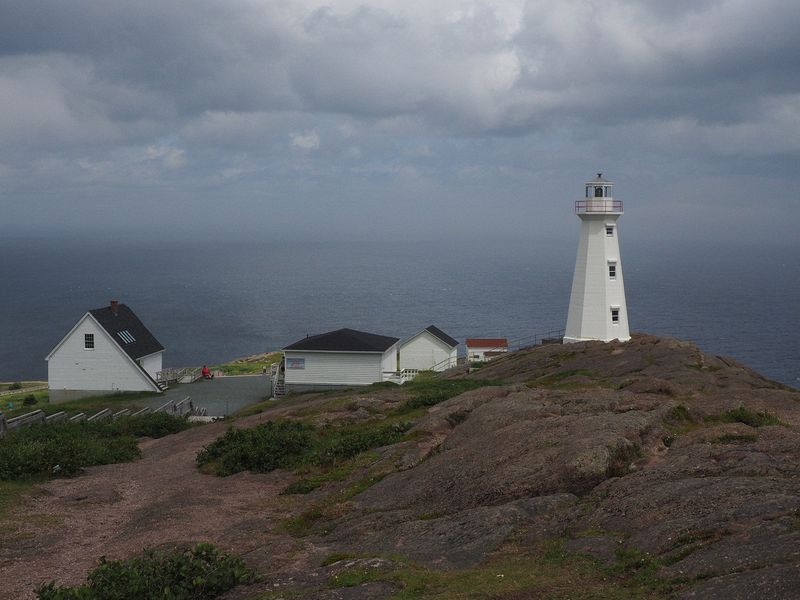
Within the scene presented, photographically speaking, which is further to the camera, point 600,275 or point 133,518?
point 600,275

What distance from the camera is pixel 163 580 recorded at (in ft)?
35.0

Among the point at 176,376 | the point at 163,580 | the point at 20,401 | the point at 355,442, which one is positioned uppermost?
the point at 176,376

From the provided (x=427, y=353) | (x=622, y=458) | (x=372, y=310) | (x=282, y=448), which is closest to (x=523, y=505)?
(x=622, y=458)

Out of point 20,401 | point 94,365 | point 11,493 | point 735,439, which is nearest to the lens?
point 735,439

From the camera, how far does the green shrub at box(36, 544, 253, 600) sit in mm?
10352

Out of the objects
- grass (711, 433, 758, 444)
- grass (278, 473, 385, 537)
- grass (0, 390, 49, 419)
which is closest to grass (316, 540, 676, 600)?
grass (278, 473, 385, 537)

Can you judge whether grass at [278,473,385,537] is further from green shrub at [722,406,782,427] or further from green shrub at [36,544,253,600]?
green shrub at [722,406,782,427]

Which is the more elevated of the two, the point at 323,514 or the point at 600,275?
the point at 600,275

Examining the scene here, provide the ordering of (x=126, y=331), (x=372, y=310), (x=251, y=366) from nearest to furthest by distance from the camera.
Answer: (x=126, y=331) → (x=251, y=366) → (x=372, y=310)

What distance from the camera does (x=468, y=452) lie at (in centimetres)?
1598

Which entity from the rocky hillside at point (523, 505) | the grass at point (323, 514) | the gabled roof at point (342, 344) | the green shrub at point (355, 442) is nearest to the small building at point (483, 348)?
the gabled roof at point (342, 344)

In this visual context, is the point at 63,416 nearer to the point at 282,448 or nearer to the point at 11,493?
the point at 11,493

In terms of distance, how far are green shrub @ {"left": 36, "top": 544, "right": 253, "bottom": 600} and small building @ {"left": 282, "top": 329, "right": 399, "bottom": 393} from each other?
3460cm

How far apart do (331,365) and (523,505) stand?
34505mm
